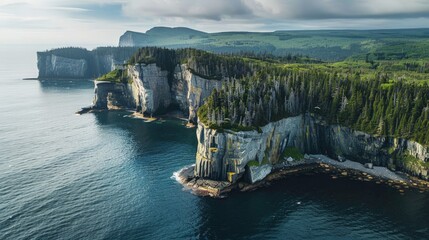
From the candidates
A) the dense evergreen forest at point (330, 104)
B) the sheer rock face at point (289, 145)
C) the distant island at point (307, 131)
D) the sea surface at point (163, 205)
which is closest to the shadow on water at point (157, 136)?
the sea surface at point (163, 205)

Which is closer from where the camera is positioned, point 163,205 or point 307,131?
point 163,205

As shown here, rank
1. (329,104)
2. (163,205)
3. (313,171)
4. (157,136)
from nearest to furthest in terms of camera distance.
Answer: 1. (163,205)
2. (313,171)
3. (329,104)
4. (157,136)

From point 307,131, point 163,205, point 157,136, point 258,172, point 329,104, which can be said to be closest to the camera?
point 163,205

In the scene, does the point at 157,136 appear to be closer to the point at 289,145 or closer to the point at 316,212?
the point at 289,145

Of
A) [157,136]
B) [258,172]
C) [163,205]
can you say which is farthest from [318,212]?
[157,136]

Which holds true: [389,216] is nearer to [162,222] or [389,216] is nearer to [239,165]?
[239,165]

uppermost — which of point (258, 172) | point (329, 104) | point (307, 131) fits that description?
point (329, 104)

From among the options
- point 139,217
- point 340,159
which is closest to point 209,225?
point 139,217

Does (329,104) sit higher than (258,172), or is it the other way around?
(329,104)
